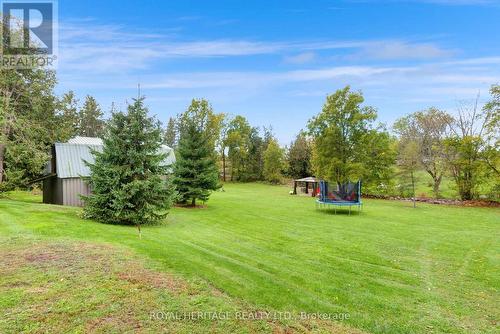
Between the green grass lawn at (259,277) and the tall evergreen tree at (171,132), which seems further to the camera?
the tall evergreen tree at (171,132)

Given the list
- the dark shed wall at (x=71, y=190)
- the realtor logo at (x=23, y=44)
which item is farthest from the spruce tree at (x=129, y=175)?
the realtor logo at (x=23, y=44)

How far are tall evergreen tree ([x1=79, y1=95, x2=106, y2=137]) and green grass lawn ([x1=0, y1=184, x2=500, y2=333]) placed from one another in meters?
46.9

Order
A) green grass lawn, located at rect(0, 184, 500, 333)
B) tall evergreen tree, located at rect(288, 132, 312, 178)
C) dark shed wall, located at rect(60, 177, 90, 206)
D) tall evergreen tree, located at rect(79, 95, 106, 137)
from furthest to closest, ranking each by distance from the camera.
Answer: tall evergreen tree, located at rect(79, 95, 106, 137) → tall evergreen tree, located at rect(288, 132, 312, 178) → dark shed wall, located at rect(60, 177, 90, 206) → green grass lawn, located at rect(0, 184, 500, 333)

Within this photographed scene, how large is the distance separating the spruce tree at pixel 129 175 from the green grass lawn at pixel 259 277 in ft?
3.66

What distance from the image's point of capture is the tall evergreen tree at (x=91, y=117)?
51344 millimetres

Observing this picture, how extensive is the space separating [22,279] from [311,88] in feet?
84.0

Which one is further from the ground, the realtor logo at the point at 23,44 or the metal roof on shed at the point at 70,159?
the realtor logo at the point at 23,44

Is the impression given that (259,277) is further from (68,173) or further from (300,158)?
(300,158)

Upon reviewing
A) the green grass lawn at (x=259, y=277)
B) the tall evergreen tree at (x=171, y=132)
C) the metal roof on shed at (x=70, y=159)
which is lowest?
the green grass lawn at (x=259, y=277)

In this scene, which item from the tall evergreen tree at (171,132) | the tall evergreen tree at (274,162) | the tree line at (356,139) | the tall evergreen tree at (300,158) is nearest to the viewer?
the tree line at (356,139)

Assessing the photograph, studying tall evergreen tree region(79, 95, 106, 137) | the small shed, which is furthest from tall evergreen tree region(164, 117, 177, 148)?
the small shed

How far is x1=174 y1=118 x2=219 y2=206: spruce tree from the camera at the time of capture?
16125 millimetres

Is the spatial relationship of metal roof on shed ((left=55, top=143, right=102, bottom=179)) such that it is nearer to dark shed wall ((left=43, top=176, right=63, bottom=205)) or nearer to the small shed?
the small shed

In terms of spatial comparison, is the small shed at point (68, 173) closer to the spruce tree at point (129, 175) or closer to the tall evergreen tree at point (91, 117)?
the spruce tree at point (129, 175)
